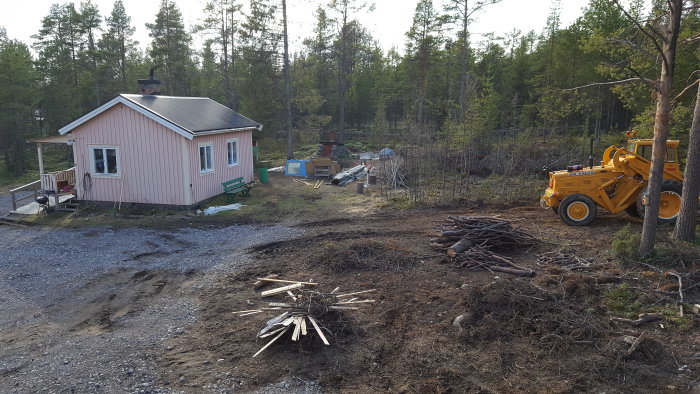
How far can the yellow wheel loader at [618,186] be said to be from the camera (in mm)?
11875

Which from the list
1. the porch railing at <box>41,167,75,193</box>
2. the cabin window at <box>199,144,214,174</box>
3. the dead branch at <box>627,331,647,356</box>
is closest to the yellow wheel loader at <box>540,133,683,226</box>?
the dead branch at <box>627,331,647,356</box>

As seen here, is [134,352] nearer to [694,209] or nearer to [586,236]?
[586,236]

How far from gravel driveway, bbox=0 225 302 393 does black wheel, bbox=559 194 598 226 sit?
7.30 meters

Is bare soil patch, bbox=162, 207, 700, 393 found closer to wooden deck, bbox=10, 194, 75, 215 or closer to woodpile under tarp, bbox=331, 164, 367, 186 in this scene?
wooden deck, bbox=10, 194, 75, 215

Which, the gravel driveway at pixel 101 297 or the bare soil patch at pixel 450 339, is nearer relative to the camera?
the bare soil patch at pixel 450 339

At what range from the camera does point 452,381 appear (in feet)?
18.4

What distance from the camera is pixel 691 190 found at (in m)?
9.63

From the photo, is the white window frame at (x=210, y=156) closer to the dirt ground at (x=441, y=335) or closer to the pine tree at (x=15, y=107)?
the dirt ground at (x=441, y=335)

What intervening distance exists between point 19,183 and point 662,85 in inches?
1153

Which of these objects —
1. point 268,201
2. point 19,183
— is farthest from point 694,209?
point 19,183

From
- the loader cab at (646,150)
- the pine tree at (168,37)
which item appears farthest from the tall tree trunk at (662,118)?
the pine tree at (168,37)

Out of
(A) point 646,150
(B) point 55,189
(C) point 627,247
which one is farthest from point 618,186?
(B) point 55,189

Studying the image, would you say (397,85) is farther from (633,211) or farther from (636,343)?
(636,343)

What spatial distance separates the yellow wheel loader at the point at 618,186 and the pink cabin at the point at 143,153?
11.6 metres
